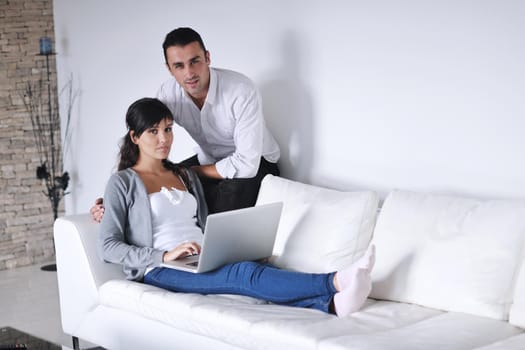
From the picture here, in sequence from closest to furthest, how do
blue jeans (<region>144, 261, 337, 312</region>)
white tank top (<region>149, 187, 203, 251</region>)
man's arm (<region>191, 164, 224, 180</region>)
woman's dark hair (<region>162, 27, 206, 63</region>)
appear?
blue jeans (<region>144, 261, 337, 312</region>)
white tank top (<region>149, 187, 203, 251</region>)
woman's dark hair (<region>162, 27, 206, 63</region>)
man's arm (<region>191, 164, 224, 180</region>)

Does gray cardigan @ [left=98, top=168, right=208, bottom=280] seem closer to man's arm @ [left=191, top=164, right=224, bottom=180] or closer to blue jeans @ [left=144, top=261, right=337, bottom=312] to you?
blue jeans @ [left=144, top=261, right=337, bottom=312]

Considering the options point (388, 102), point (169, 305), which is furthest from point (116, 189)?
point (388, 102)

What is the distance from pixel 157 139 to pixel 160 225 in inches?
14.3

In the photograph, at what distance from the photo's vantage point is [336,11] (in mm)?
3840

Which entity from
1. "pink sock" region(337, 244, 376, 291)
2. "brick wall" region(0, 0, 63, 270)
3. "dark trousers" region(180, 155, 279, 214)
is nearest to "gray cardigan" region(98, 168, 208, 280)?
"dark trousers" region(180, 155, 279, 214)

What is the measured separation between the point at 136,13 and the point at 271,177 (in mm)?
1743

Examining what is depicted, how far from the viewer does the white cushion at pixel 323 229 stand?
3326 millimetres

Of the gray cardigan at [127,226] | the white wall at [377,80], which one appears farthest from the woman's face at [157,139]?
the white wall at [377,80]

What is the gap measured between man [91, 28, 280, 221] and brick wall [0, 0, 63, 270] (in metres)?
1.96

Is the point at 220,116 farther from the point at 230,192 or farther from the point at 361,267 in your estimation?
the point at 361,267

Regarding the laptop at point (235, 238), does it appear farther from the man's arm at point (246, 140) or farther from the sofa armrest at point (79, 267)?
the man's arm at point (246, 140)

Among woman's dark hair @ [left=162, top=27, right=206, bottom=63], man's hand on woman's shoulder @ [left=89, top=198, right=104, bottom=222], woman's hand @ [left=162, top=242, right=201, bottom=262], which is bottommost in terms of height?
woman's hand @ [left=162, top=242, right=201, bottom=262]

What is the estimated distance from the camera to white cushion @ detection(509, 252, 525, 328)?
2.72m

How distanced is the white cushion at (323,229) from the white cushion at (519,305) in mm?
725
